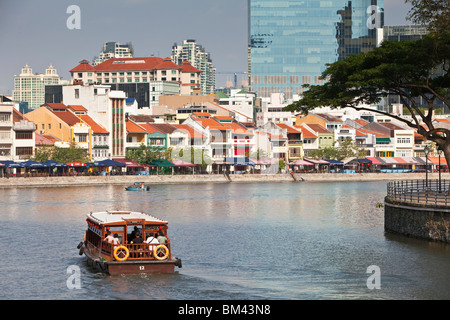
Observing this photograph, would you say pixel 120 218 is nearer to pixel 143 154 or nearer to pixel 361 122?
pixel 143 154

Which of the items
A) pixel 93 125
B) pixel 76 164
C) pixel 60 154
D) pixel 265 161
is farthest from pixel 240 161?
pixel 60 154

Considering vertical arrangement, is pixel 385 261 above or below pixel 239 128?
below

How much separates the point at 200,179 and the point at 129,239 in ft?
303

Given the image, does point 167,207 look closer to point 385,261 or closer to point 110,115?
point 385,261

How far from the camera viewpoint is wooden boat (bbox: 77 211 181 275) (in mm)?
38500

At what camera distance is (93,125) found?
5512 inches

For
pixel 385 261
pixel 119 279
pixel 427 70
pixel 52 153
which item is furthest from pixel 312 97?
pixel 52 153

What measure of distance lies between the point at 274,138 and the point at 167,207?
8257cm

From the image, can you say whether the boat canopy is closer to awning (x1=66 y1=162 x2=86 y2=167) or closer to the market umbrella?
awning (x1=66 y1=162 x2=86 y2=167)

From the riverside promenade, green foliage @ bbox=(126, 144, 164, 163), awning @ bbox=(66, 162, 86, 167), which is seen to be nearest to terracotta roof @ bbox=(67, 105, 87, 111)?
green foliage @ bbox=(126, 144, 164, 163)

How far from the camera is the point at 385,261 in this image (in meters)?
43.3

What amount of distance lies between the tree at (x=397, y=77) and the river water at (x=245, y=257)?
321 inches

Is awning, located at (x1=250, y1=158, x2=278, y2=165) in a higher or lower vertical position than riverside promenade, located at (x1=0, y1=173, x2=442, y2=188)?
higher

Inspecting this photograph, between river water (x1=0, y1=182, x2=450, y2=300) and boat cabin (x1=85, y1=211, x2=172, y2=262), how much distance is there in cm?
104
